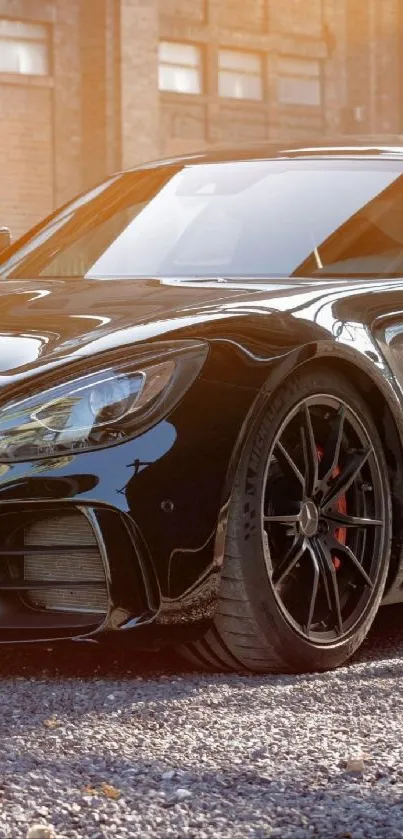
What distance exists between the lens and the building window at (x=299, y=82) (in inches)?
1422

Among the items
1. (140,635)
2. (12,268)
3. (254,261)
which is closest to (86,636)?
(140,635)

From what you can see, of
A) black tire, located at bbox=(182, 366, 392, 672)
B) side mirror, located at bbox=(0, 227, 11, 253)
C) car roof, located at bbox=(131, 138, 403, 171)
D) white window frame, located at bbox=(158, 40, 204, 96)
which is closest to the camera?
black tire, located at bbox=(182, 366, 392, 672)

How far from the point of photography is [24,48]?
31938mm

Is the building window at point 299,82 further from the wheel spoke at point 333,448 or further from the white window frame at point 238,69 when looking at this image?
the wheel spoke at point 333,448

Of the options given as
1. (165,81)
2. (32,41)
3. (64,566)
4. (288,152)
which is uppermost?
(32,41)

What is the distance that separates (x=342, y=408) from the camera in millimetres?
4590

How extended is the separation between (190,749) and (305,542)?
3.30ft

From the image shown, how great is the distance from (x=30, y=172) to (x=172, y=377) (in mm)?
28444

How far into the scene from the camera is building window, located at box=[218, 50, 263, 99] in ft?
115

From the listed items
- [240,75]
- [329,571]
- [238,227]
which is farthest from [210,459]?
[240,75]

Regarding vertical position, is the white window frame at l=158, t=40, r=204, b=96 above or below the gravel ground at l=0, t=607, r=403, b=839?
above

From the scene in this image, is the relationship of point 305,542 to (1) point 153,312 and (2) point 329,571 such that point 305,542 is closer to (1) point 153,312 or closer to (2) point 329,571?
(2) point 329,571

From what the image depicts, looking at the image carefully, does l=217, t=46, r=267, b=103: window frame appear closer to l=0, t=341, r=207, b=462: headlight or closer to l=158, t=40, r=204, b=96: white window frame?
l=158, t=40, r=204, b=96: white window frame

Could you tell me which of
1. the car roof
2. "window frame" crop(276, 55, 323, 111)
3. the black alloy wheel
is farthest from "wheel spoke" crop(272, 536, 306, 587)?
"window frame" crop(276, 55, 323, 111)
